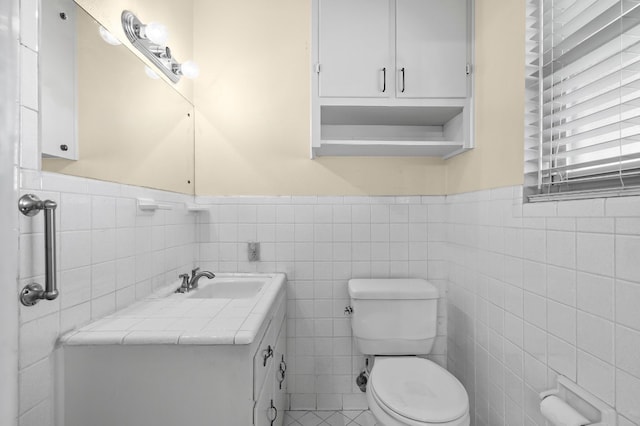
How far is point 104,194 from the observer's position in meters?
1.14

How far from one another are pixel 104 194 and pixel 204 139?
88 centimetres

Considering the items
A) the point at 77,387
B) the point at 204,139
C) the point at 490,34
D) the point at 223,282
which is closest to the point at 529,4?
the point at 490,34

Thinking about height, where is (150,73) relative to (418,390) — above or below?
above

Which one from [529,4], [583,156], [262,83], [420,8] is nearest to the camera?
[583,156]

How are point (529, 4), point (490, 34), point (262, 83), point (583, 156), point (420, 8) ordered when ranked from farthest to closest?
point (262, 83)
point (420, 8)
point (490, 34)
point (529, 4)
point (583, 156)

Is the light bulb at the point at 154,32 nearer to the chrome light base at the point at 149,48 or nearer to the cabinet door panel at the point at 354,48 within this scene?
the chrome light base at the point at 149,48

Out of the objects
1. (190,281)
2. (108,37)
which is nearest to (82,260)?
(190,281)

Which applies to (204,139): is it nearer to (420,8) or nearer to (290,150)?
(290,150)

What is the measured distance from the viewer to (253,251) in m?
1.91

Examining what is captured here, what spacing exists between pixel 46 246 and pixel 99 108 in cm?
58

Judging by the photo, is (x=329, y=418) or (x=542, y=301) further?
(x=329, y=418)

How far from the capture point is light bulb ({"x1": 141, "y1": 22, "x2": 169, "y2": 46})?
50.4 inches

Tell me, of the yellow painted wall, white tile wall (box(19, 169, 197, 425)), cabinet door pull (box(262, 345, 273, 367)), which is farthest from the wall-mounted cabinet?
cabinet door pull (box(262, 345, 273, 367))

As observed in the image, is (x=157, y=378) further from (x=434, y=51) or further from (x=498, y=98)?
(x=434, y=51)
